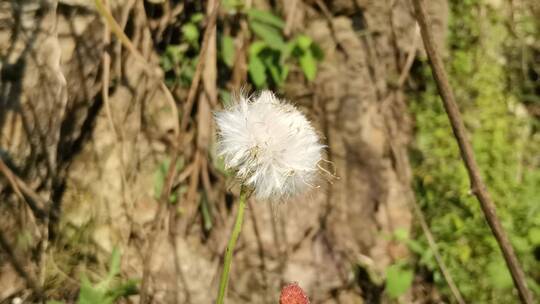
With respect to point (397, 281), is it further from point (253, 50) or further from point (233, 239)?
point (233, 239)

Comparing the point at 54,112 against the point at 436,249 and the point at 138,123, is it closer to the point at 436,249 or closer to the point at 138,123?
the point at 138,123

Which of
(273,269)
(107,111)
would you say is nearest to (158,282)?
(273,269)

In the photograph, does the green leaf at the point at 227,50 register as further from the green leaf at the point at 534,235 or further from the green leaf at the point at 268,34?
the green leaf at the point at 534,235

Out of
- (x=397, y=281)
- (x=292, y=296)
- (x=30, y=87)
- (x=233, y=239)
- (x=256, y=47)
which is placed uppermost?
(x=256, y=47)

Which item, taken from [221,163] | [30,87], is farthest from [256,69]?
[30,87]

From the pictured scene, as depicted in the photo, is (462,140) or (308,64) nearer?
(462,140)

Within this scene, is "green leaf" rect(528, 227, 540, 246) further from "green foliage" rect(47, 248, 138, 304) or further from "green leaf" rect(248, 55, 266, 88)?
"green foliage" rect(47, 248, 138, 304)
